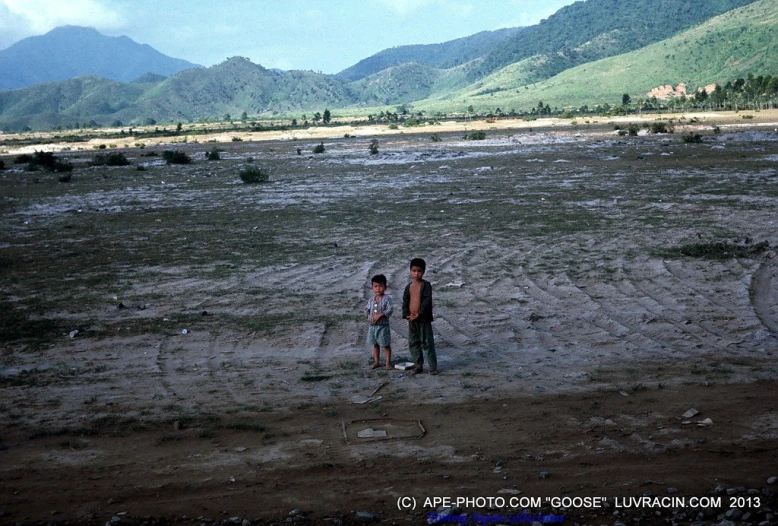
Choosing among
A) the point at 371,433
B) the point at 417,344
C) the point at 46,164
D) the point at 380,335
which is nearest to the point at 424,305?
the point at 417,344

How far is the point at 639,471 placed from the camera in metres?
5.34

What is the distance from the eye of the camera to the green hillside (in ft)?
431

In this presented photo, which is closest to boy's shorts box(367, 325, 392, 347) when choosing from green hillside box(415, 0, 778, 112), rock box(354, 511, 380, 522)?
rock box(354, 511, 380, 522)

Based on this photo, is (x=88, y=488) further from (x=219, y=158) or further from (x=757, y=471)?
(x=219, y=158)

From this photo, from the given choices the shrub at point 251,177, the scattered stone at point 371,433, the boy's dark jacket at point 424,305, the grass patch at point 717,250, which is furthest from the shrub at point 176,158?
the scattered stone at point 371,433

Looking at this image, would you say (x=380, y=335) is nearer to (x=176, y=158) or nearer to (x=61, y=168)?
(x=61, y=168)

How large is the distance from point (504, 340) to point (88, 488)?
4.87m

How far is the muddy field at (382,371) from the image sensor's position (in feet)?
17.4

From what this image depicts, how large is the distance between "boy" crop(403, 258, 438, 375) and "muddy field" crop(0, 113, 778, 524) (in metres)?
0.24

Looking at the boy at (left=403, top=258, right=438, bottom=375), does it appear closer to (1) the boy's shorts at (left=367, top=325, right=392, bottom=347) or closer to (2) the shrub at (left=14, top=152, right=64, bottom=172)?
(1) the boy's shorts at (left=367, top=325, right=392, bottom=347)

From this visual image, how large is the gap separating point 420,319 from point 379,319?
426mm

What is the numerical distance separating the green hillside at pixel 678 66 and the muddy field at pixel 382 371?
402ft

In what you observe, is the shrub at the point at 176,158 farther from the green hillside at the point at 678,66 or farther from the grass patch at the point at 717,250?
the green hillside at the point at 678,66

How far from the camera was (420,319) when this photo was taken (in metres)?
7.73
